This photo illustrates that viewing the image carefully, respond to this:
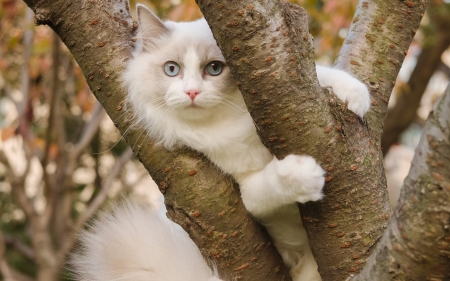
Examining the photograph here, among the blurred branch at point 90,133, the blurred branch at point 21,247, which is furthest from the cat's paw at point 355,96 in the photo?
the blurred branch at point 21,247

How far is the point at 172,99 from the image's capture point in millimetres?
1222

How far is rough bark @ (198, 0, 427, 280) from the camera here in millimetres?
839

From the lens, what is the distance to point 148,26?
131cm

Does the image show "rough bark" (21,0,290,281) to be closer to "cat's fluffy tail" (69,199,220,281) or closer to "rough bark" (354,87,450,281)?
"cat's fluffy tail" (69,199,220,281)

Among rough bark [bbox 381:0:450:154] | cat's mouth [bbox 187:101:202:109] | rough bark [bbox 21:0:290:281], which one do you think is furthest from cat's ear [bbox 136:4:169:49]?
rough bark [bbox 381:0:450:154]

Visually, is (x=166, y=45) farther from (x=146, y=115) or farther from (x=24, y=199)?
(x=24, y=199)

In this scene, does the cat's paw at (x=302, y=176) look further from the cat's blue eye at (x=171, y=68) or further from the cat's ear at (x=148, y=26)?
the cat's ear at (x=148, y=26)

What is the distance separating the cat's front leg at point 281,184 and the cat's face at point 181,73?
8.2 inches

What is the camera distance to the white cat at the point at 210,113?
112 cm

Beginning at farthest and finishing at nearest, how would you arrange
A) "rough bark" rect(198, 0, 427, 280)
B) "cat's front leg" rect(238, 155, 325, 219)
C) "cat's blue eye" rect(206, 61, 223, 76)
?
1. "cat's blue eye" rect(206, 61, 223, 76)
2. "cat's front leg" rect(238, 155, 325, 219)
3. "rough bark" rect(198, 0, 427, 280)

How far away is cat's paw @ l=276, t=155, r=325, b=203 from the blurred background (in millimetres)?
1035

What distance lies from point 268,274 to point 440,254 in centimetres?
48

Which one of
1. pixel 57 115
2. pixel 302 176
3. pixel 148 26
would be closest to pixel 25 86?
pixel 57 115

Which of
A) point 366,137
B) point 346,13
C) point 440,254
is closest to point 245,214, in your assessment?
point 366,137
